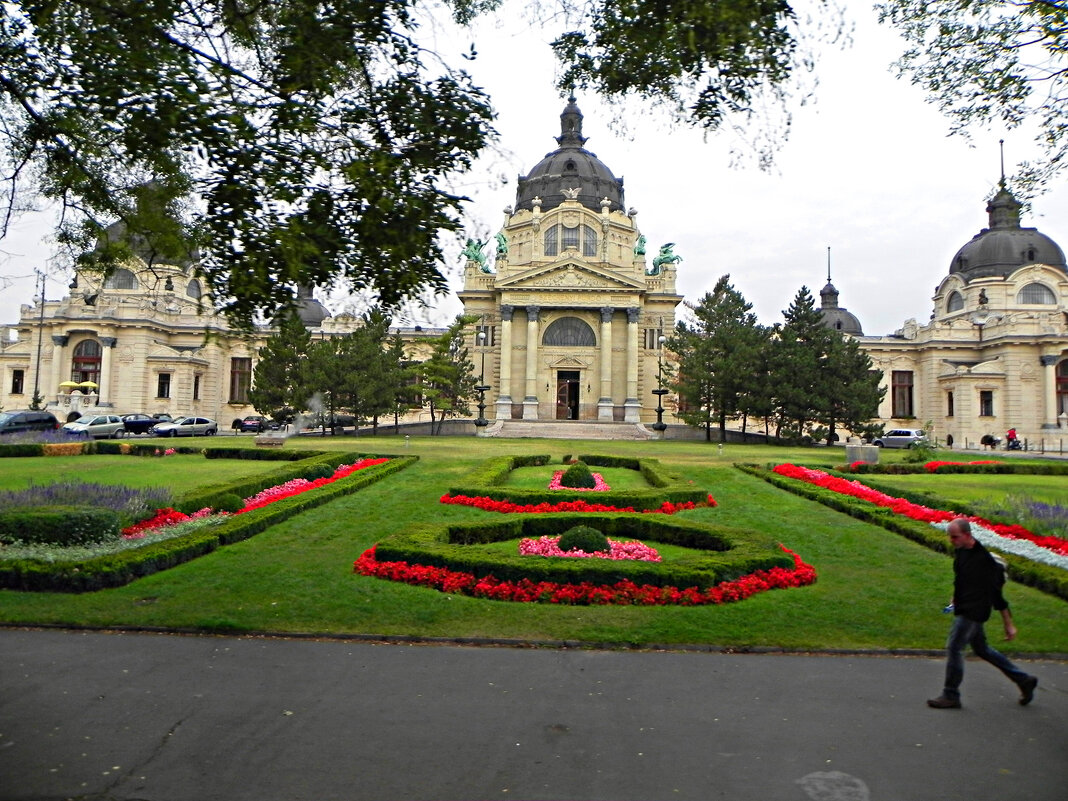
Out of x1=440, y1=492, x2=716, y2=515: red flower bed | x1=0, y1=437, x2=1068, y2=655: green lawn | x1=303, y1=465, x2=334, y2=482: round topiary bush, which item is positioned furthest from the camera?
x1=303, y1=465, x2=334, y2=482: round topiary bush

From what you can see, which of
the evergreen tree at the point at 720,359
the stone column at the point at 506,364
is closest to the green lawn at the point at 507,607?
the evergreen tree at the point at 720,359

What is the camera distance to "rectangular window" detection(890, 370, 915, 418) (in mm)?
69062

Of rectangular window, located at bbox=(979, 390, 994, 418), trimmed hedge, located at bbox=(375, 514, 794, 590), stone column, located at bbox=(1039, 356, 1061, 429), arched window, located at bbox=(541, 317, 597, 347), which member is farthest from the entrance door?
trimmed hedge, located at bbox=(375, 514, 794, 590)

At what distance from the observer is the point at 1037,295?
6462 cm

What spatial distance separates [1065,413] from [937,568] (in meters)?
Answer: 59.1

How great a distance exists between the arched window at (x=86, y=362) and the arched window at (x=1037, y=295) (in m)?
73.5

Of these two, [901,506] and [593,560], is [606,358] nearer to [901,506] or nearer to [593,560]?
[901,506]

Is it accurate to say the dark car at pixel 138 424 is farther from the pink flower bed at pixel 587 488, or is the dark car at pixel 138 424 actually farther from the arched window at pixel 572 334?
the pink flower bed at pixel 587 488

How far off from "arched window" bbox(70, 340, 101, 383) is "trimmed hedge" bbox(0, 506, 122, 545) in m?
54.2

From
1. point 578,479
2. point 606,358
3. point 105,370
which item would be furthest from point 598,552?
point 105,370

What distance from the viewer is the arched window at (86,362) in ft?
200

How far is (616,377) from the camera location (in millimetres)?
63688

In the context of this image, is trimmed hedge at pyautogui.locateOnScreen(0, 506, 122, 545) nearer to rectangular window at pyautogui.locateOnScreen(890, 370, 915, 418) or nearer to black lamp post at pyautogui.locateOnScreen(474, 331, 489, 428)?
black lamp post at pyautogui.locateOnScreen(474, 331, 489, 428)

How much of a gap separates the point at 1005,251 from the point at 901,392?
14359mm
